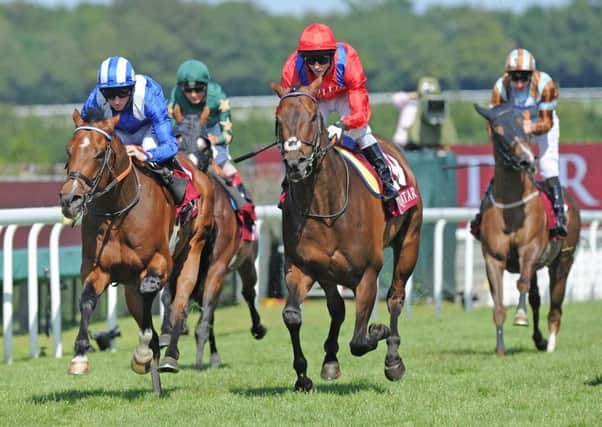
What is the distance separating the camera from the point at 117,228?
8.25m

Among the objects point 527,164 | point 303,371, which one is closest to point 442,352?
point 527,164

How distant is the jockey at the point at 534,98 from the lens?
11328mm

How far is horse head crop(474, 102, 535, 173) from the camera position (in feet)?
36.1

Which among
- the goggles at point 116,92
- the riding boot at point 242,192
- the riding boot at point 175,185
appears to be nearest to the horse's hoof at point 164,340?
the riding boot at point 175,185

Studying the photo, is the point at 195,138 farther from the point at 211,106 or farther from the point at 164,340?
the point at 164,340

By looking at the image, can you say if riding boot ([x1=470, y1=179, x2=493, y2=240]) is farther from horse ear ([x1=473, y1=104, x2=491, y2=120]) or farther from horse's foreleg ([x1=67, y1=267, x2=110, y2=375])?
horse's foreleg ([x1=67, y1=267, x2=110, y2=375])

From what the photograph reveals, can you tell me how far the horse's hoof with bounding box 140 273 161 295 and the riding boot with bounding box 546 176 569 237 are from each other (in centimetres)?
421

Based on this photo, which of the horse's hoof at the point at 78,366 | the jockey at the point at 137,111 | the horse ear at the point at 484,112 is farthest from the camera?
the horse ear at the point at 484,112

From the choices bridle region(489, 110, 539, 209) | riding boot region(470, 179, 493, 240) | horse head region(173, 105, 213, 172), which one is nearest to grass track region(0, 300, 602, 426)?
riding boot region(470, 179, 493, 240)

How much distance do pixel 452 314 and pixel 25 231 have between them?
439 cm

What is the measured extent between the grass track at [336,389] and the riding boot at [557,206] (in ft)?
2.98

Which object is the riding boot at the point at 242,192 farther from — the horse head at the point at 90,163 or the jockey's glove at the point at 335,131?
the horse head at the point at 90,163

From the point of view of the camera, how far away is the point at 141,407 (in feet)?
26.6

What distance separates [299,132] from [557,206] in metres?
4.25
